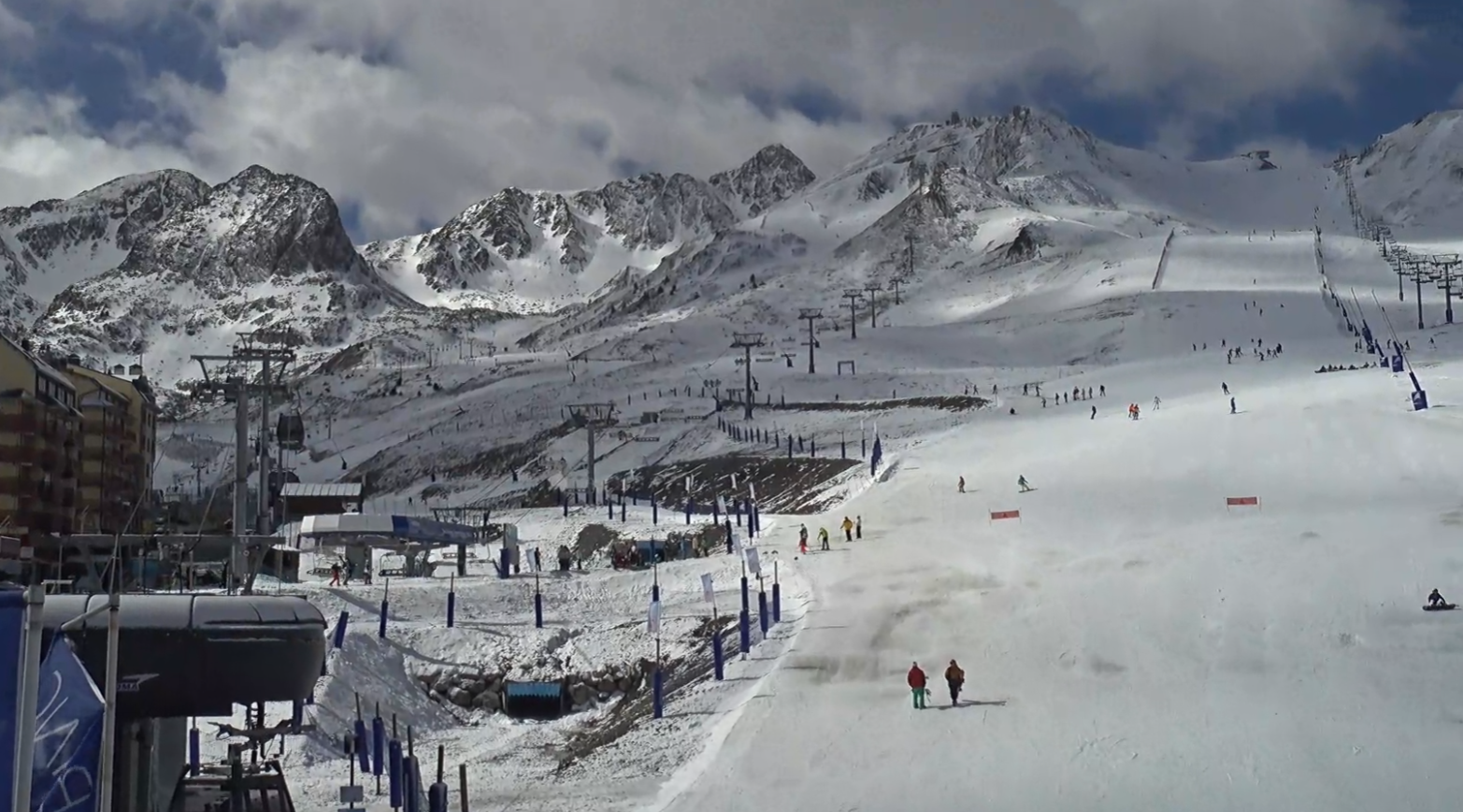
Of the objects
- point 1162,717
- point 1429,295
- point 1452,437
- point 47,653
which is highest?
point 1429,295

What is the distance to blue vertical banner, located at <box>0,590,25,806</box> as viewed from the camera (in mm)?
9383

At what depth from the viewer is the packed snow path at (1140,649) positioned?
835 inches

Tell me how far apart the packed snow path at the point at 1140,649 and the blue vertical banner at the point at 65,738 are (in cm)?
1161

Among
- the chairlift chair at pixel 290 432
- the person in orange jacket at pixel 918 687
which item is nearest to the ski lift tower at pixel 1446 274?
the chairlift chair at pixel 290 432

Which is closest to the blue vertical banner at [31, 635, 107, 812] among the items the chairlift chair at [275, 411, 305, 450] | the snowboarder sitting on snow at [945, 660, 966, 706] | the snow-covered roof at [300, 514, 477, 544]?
the snowboarder sitting on snow at [945, 660, 966, 706]

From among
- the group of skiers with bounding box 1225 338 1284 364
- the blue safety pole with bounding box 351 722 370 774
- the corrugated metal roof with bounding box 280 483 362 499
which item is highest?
the group of skiers with bounding box 1225 338 1284 364

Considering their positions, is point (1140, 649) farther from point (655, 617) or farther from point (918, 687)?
point (655, 617)

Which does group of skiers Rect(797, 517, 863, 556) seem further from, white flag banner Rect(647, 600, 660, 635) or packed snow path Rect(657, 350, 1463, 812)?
white flag banner Rect(647, 600, 660, 635)

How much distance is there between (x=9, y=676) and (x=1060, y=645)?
2170 centimetres

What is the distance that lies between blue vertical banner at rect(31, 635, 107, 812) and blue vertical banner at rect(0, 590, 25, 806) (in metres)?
1.14

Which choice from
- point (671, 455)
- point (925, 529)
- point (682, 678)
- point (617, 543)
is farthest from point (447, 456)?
point (682, 678)

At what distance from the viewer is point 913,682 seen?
81.4ft

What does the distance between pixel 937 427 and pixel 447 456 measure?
4386 cm

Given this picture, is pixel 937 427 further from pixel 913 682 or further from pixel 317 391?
pixel 317 391
